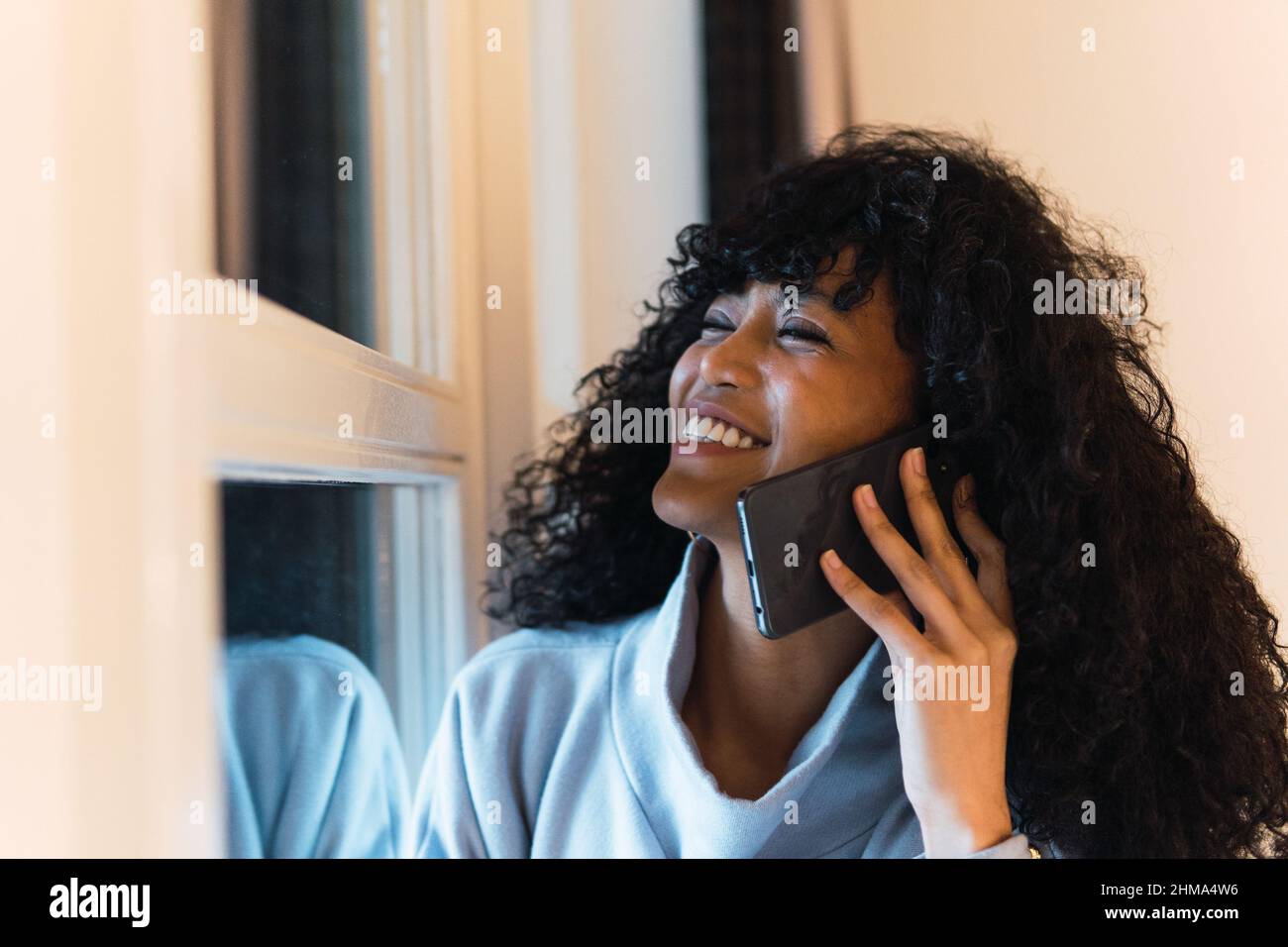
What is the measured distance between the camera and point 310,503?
0.72m

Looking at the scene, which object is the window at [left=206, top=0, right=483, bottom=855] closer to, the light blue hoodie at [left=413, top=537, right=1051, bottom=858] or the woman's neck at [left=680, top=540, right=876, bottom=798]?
the light blue hoodie at [left=413, top=537, right=1051, bottom=858]

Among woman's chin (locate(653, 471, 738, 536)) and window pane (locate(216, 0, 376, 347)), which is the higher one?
window pane (locate(216, 0, 376, 347))

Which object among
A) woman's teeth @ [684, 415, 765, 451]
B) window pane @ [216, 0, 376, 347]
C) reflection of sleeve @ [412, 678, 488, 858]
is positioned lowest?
Result: reflection of sleeve @ [412, 678, 488, 858]

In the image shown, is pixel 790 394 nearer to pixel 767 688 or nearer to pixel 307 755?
pixel 767 688

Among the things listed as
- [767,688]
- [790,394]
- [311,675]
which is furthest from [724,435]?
[311,675]

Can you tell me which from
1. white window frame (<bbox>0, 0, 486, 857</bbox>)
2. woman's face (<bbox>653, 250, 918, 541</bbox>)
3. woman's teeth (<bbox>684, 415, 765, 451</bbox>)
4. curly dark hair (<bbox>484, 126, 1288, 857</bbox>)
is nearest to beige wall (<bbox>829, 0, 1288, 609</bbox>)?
curly dark hair (<bbox>484, 126, 1288, 857</bbox>)

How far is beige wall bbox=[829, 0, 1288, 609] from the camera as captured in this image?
772mm

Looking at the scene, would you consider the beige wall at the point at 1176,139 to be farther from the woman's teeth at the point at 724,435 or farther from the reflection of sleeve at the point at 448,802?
the reflection of sleeve at the point at 448,802

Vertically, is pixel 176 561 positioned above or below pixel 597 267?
below

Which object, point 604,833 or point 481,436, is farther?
point 481,436

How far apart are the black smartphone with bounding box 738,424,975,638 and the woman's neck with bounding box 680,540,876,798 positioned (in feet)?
0.25

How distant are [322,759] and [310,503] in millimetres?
196

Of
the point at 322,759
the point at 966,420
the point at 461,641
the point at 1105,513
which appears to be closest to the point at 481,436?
the point at 461,641
